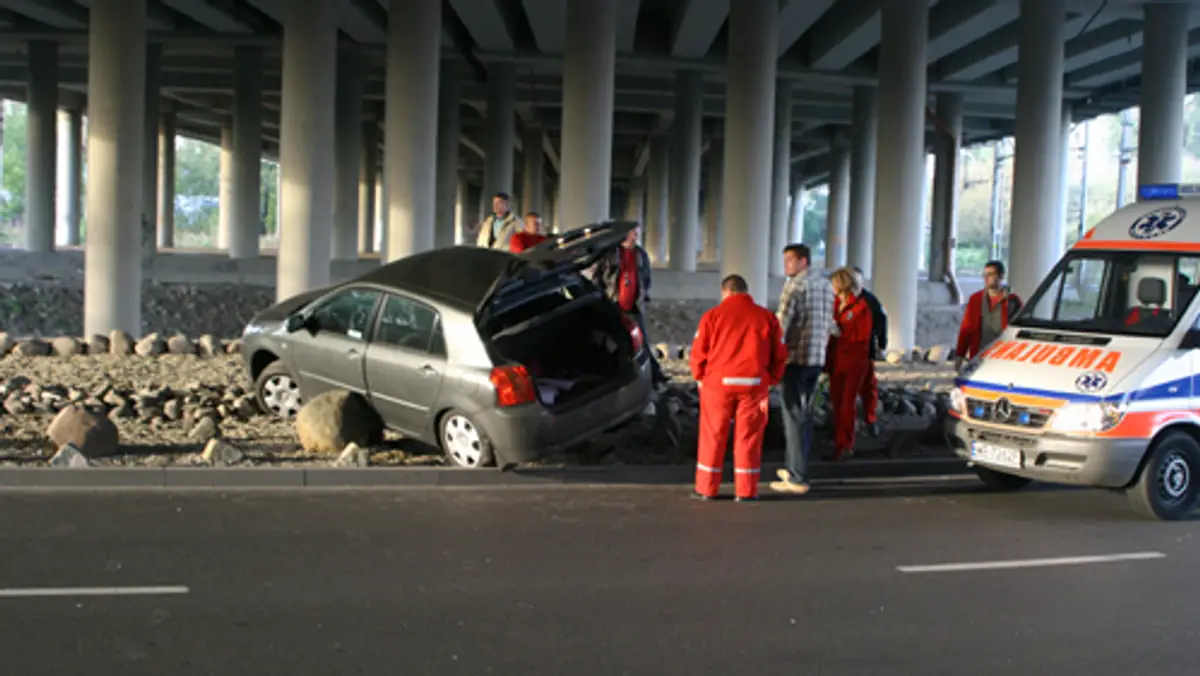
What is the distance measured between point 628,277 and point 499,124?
3285cm

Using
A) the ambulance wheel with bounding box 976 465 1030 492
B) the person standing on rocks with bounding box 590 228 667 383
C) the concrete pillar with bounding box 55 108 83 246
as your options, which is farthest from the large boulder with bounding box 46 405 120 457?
the concrete pillar with bounding box 55 108 83 246

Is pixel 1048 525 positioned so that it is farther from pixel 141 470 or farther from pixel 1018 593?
pixel 141 470

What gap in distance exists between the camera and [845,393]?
12086 millimetres

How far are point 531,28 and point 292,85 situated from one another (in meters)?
17.2

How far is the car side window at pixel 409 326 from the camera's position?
1088 centimetres

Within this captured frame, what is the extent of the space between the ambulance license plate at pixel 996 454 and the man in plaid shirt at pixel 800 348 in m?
1.41

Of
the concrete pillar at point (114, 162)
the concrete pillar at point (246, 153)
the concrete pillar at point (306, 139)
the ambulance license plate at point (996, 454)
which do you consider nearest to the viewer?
the ambulance license plate at point (996, 454)

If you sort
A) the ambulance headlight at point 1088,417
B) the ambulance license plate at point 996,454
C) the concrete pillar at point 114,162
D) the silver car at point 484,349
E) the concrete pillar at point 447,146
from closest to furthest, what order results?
the ambulance headlight at point 1088,417 < the ambulance license plate at point 996,454 < the silver car at point 484,349 < the concrete pillar at point 114,162 < the concrete pillar at point 447,146

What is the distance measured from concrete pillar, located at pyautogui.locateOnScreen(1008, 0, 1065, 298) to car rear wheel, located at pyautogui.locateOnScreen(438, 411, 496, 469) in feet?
72.0

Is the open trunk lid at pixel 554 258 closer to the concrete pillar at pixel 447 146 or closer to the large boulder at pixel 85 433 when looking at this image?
the large boulder at pixel 85 433

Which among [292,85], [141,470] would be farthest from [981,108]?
[141,470]

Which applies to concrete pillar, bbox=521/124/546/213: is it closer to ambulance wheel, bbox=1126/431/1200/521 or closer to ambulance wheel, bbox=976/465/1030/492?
ambulance wheel, bbox=976/465/1030/492

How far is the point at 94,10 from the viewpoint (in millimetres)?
22938

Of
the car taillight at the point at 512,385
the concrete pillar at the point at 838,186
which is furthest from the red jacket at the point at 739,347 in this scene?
the concrete pillar at the point at 838,186
